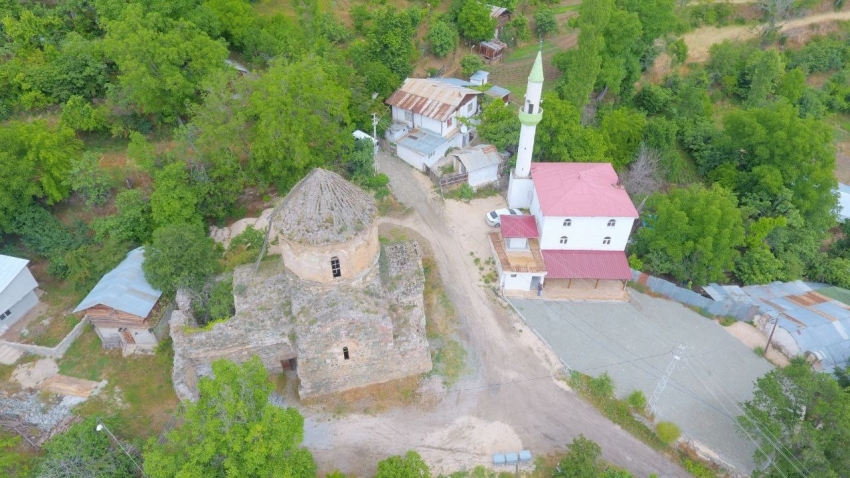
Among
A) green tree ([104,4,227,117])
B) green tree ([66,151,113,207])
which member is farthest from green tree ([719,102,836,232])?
green tree ([66,151,113,207])

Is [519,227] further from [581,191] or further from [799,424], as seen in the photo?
[799,424]

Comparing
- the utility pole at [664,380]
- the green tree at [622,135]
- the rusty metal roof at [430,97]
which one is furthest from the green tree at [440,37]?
the utility pole at [664,380]

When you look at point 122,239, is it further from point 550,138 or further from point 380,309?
point 550,138

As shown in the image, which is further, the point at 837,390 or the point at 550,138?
the point at 550,138

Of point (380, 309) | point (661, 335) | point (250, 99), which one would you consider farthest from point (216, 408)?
point (661, 335)

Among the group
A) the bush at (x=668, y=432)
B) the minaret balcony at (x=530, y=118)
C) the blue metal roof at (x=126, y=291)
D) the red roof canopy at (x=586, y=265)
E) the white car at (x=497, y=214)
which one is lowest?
the bush at (x=668, y=432)

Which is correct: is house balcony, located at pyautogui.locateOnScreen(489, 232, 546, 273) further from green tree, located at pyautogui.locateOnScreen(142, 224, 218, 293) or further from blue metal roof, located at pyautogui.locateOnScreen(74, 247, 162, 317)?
blue metal roof, located at pyautogui.locateOnScreen(74, 247, 162, 317)

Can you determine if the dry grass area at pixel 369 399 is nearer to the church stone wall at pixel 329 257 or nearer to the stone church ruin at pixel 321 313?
the stone church ruin at pixel 321 313
